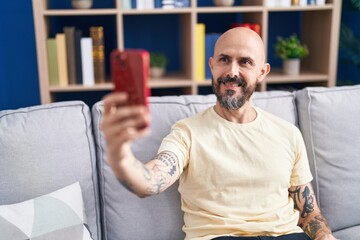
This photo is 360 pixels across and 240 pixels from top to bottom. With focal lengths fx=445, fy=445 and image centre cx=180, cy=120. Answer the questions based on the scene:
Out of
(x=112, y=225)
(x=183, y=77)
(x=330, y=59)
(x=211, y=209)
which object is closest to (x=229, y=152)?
(x=211, y=209)

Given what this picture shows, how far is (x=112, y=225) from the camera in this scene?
1566mm

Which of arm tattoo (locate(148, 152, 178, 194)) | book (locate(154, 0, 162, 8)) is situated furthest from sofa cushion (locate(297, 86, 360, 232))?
book (locate(154, 0, 162, 8))

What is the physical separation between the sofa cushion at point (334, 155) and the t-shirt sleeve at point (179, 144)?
564mm

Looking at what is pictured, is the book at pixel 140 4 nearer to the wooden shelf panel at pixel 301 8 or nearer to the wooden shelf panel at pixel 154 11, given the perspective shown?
the wooden shelf panel at pixel 154 11

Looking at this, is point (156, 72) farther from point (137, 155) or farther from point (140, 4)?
point (137, 155)

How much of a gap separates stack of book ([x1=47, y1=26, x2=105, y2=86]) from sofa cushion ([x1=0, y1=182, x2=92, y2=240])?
1.13 meters

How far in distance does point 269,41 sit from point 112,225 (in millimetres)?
1859

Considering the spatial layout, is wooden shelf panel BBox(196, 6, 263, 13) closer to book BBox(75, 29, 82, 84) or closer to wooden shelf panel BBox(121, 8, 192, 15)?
wooden shelf panel BBox(121, 8, 192, 15)

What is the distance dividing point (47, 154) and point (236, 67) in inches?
27.1

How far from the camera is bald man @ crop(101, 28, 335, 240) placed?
4.57 ft

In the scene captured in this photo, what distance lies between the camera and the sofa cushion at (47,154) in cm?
145

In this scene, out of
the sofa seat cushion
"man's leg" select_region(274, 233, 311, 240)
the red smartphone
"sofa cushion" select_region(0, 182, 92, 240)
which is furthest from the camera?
the sofa seat cushion

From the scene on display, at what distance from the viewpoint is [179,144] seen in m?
1.39

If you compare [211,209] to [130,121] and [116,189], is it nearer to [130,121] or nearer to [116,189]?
[116,189]
